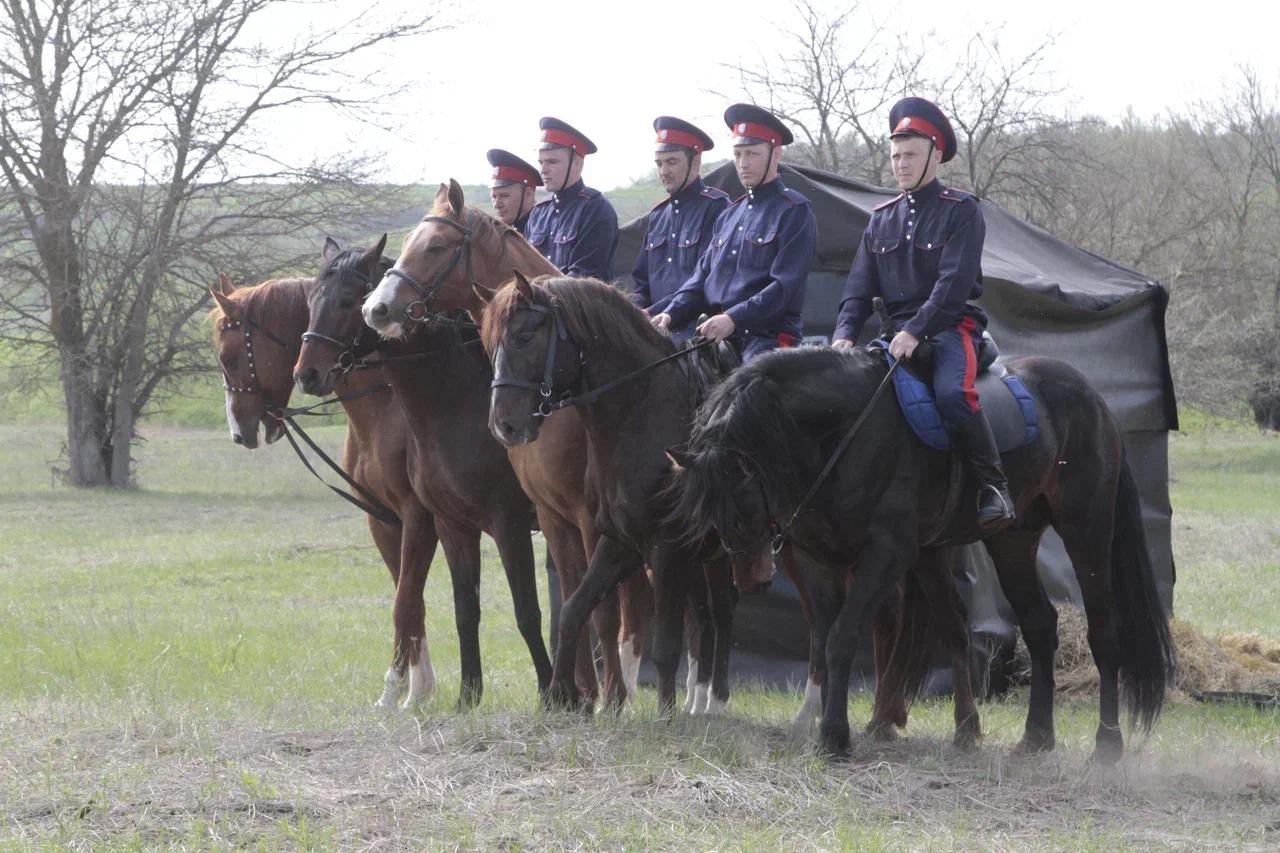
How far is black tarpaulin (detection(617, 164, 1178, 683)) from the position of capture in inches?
344

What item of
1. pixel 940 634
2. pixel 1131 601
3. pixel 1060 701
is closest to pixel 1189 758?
pixel 1131 601

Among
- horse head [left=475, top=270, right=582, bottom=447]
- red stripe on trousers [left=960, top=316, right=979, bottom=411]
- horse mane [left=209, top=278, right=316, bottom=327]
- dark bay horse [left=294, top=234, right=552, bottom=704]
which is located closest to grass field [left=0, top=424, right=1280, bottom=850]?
dark bay horse [left=294, top=234, right=552, bottom=704]

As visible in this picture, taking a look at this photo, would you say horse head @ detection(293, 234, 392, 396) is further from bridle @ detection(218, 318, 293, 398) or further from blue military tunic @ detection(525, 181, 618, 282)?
blue military tunic @ detection(525, 181, 618, 282)

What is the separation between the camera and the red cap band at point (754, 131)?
257 inches

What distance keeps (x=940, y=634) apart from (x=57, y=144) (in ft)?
74.3

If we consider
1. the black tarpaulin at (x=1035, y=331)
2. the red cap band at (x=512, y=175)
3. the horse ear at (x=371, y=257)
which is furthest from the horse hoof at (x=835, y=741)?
the red cap band at (x=512, y=175)

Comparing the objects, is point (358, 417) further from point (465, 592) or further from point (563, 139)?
point (563, 139)

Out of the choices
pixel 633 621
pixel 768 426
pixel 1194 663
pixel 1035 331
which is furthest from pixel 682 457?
pixel 1035 331

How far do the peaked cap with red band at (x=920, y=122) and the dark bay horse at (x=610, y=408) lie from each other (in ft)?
4.72

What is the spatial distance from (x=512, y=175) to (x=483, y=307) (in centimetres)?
238

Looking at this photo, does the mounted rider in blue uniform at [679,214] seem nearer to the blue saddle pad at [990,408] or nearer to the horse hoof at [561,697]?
the blue saddle pad at [990,408]

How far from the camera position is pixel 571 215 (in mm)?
7598

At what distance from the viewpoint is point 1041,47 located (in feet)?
88.1

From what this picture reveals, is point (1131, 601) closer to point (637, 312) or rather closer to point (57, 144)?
point (637, 312)
